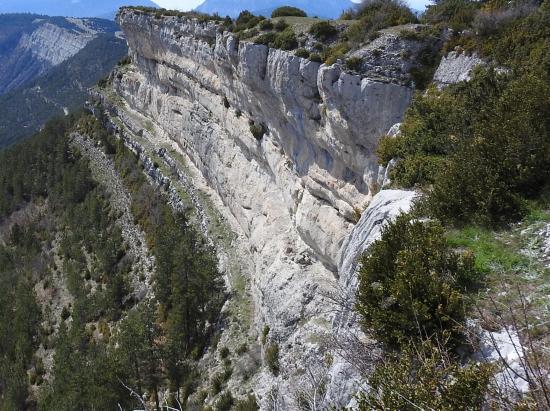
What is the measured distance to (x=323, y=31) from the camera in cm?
2250

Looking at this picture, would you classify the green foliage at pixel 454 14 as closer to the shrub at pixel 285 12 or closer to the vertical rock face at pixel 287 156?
the vertical rock face at pixel 287 156

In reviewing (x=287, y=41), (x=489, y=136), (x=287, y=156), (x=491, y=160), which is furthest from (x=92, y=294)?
(x=491, y=160)

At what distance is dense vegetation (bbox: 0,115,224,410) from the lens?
25.7m

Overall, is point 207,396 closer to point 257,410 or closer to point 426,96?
point 257,410

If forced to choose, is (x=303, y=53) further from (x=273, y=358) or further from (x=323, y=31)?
(x=273, y=358)

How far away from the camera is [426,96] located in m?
16.9

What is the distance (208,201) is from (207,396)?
722 inches

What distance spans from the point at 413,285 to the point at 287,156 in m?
20.2

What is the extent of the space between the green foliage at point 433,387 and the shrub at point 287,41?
19680 millimetres

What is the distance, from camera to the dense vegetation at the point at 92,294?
25703mm

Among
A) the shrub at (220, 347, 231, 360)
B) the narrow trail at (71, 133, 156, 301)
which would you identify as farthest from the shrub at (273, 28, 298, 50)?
the narrow trail at (71, 133, 156, 301)

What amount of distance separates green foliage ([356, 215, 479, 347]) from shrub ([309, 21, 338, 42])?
16.1 metres

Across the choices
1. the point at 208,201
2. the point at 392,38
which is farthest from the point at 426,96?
the point at 208,201

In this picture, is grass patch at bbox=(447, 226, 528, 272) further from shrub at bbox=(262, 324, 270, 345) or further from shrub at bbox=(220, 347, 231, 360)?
shrub at bbox=(220, 347, 231, 360)
